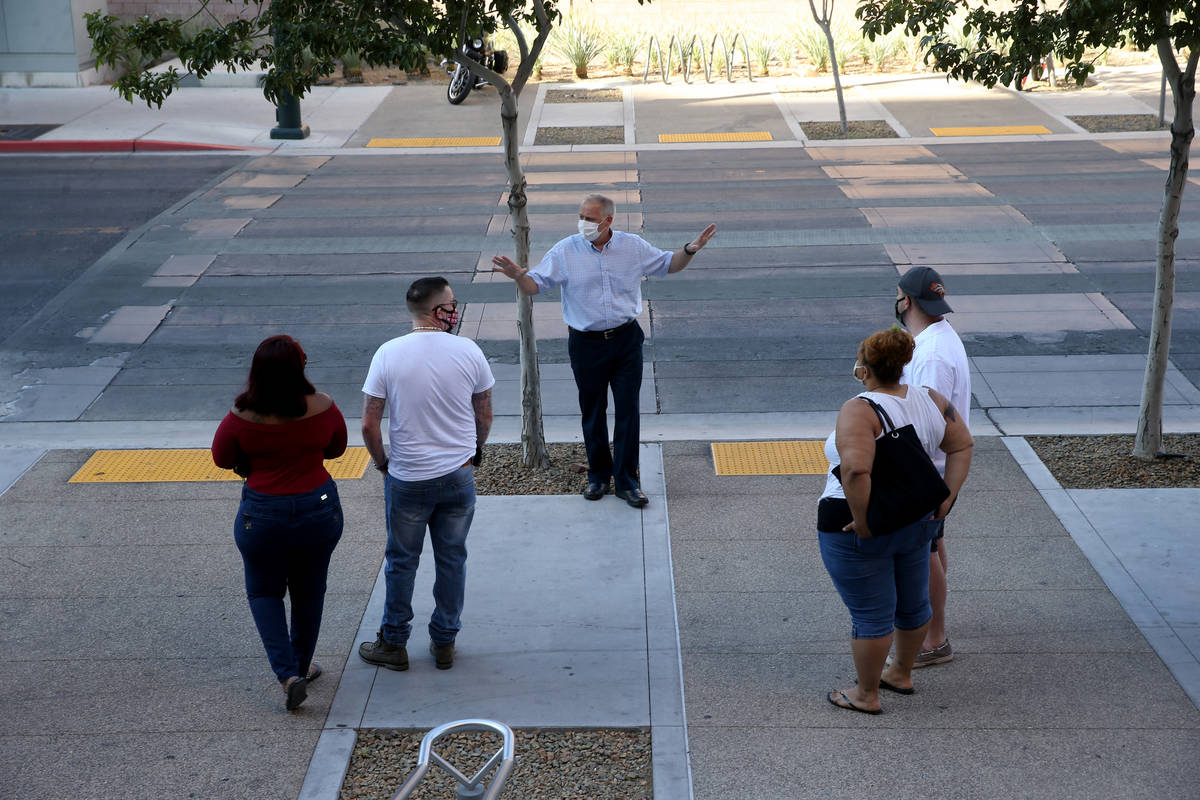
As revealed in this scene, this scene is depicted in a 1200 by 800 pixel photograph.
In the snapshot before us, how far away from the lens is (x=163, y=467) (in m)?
7.82

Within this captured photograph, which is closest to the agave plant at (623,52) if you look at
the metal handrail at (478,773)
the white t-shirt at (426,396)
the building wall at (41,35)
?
the building wall at (41,35)

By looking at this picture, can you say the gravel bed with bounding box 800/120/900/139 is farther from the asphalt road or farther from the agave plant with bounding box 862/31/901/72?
the asphalt road

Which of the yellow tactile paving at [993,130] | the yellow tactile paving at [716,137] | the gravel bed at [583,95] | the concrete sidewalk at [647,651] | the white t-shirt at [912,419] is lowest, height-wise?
the concrete sidewalk at [647,651]

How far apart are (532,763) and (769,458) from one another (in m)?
3.69

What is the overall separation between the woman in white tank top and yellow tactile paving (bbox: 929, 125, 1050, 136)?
1697 centimetres

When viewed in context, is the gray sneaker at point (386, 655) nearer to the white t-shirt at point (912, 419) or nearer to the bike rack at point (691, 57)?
the white t-shirt at point (912, 419)

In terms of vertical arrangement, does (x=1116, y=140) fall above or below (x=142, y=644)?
above

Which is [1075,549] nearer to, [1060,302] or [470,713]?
[470,713]

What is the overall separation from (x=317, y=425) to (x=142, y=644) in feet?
5.39

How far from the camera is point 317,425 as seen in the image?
4770 mm

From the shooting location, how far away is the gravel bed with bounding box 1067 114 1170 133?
20.6 metres

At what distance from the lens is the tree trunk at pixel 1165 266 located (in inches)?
281

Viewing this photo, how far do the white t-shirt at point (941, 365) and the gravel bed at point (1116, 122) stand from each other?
57.1ft

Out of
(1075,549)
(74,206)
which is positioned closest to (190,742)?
(1075,549)
